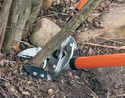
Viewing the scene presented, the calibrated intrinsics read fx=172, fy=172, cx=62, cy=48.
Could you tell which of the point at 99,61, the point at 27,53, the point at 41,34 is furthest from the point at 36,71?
the point at 99,61

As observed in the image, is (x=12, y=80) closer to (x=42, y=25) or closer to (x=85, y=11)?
(x=42, y=25)

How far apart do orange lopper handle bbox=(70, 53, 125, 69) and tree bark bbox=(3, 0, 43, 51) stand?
28.8 inches

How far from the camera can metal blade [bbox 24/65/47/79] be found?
1.92m

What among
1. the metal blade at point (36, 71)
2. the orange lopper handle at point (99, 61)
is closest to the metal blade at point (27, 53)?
the metal blade at point (36, 71)

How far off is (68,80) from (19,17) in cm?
94

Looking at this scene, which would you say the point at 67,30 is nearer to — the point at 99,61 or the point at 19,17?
the point at 99,61

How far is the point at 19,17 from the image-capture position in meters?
1.90

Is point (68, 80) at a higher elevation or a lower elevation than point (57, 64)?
lower

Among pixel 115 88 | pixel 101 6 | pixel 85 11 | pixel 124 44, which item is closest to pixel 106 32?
pixel 124 44

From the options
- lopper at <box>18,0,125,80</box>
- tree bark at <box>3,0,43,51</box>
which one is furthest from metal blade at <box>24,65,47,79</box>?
tree bark at <box>3,0,43,51</box>

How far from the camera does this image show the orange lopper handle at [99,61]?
1.68 metres

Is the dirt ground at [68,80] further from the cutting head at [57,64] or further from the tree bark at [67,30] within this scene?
the tree bark at [67,30]

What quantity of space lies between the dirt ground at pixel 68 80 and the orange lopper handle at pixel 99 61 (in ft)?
0.85

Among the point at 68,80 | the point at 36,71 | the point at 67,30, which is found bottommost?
the point at 68,80
